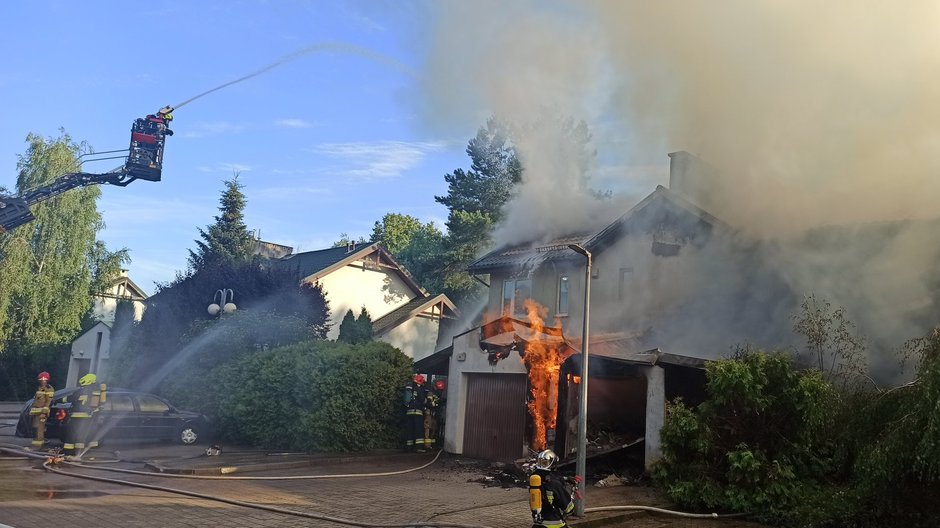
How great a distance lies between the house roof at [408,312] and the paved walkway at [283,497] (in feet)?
55.6

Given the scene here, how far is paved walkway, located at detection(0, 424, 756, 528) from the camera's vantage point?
31.1 feet

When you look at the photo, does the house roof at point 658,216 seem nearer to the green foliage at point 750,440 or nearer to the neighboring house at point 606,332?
the neighboring house at point 606,332

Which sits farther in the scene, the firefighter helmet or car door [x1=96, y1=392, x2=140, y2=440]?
car door [x1=96, y1=392, x2=140, y2=440]

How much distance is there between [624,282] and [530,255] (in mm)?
3727

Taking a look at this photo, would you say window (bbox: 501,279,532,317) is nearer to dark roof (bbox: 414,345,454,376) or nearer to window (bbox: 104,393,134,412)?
dark roof (bbox: 414,345,454,376)

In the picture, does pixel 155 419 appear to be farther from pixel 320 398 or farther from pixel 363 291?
pixel 363 291

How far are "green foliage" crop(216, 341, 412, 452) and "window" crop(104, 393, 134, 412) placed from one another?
2.49 metres

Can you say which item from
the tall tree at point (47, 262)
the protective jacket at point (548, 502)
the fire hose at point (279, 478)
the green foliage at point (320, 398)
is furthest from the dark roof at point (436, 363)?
the tall tree at point (47, 262)

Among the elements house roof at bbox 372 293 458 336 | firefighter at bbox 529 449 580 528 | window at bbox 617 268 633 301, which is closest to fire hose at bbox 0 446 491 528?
firefighter at bbox 529 449 580 528

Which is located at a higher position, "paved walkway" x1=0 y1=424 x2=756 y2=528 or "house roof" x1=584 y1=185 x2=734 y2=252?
"house roof" x1=584 y1=185 x2=734 y2=252

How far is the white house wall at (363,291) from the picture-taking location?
112 ft

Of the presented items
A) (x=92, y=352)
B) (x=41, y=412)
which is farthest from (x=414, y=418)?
(x=92, y=352)

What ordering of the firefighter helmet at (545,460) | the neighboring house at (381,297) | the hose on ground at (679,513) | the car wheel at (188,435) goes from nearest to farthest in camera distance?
the firefighter helmet at (545,460)
the hose on ground at (679,513)
the car wheel at (188,435)
the neighboring house at (381,297)

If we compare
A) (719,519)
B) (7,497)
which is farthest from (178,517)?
(719,519)
